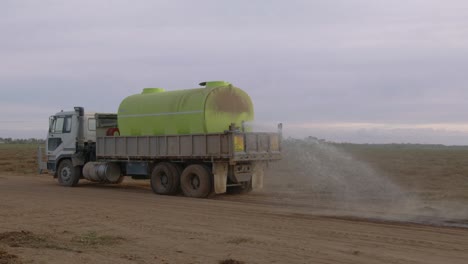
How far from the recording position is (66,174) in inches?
901

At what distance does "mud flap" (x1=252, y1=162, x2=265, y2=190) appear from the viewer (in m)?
18.7

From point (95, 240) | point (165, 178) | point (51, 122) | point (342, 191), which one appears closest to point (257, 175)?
point (342, 191)

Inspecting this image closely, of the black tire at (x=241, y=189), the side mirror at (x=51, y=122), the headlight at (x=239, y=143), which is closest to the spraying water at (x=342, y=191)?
the black tire at (x=241, y=189)

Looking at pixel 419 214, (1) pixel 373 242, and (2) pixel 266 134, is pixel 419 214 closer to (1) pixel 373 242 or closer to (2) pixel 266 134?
(1) pixel 373 242

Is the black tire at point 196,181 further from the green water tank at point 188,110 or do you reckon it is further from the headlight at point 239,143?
the headlight at point 239,143

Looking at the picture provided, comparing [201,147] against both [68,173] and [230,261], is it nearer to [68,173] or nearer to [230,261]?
[68,173]

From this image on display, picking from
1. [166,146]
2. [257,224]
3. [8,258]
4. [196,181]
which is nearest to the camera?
[8,258]

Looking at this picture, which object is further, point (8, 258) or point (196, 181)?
point (196, 181)

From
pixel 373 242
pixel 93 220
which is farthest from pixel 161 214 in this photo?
pixel 373 242

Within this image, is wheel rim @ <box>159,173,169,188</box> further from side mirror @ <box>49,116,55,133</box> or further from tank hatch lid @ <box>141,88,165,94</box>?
side mirror @ <box>49,116,55,133</box>

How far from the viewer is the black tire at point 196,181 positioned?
17.8 meters

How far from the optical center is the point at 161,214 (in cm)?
1381

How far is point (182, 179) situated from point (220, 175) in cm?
156

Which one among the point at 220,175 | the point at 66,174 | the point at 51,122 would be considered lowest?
the point at 66,174
